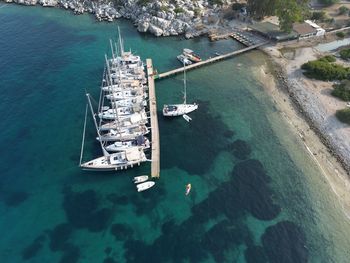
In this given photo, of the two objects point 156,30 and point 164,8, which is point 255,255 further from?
point 164,8

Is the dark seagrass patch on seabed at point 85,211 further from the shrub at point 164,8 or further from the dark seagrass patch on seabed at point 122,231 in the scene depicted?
the shrub at point 164,8

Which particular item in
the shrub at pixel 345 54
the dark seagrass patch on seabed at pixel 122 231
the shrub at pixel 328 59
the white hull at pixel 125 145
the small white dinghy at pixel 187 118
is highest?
the shrub at pixel 345 54

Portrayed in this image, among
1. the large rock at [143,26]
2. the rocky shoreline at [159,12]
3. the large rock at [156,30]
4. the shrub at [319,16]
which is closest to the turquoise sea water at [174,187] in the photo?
the large rock at [156,30]

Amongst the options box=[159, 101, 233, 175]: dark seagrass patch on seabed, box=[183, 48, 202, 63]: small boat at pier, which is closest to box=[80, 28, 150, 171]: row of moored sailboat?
box=[159, 101, 233, 175]: dark seagrass patch on seabed

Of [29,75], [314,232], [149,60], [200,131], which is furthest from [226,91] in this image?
[29,75]

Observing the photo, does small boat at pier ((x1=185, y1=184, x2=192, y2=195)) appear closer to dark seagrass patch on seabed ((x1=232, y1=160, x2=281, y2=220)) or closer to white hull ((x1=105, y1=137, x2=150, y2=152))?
dark seagrass patch on seabed ((x1=232, y1=160, x2=281, y2=220))
